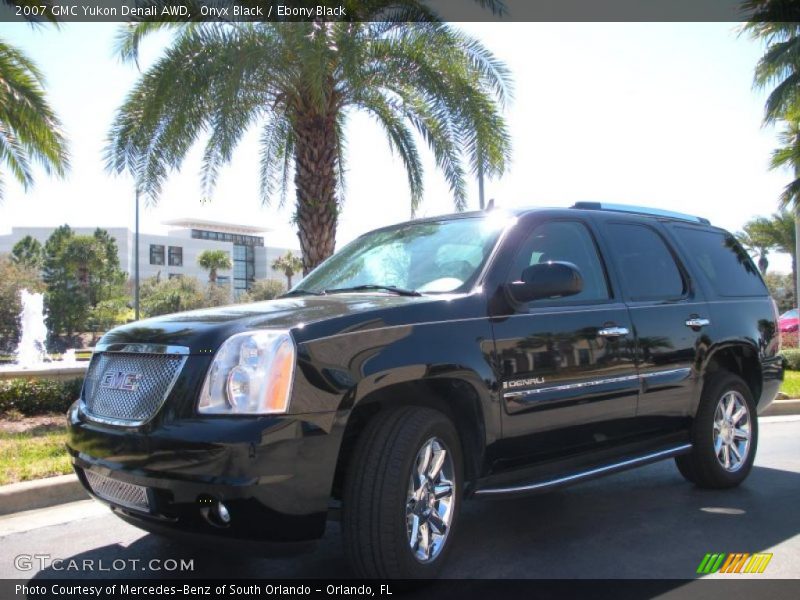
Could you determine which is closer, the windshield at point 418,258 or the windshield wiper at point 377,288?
the windshield wiper at point 377,288

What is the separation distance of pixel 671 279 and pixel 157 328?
356 cm

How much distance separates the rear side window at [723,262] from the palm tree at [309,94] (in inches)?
236

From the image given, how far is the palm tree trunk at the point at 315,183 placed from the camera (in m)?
12.2

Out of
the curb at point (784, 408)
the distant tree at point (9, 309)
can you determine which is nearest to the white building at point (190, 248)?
the distant tree at point (9, 309)

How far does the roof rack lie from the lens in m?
5.09

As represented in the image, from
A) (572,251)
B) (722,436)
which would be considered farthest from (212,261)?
(572,251)

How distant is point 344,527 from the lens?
3361 millimetres

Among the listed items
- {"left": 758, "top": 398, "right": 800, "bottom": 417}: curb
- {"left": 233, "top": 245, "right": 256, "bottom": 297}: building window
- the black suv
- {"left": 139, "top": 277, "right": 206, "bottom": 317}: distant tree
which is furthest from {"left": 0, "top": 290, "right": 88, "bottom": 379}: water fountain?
{"left": 233, "top": 245, "right": 256, "bottom": 297}: building window

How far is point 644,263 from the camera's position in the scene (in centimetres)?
525

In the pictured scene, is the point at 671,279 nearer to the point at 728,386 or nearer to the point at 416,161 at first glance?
the point at 728,386

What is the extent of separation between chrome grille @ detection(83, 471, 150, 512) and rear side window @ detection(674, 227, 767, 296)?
4232 mm

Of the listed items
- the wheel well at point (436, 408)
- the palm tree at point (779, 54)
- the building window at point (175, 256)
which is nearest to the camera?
the wheel well at point (436, 408)

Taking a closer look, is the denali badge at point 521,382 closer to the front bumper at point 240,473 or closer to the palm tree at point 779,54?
the front bumper at point 240,473

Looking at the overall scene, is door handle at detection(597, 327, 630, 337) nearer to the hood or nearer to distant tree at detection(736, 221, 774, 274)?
the hood
